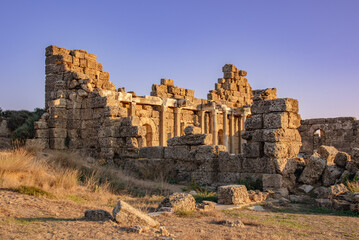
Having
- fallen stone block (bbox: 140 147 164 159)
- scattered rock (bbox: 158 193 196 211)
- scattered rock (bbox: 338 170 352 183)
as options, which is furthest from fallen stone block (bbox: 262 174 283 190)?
fallen stone block (bbox: 140 147 164 159)

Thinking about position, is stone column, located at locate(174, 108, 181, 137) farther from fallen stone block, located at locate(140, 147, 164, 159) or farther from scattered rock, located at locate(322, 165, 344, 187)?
scattered rock, located at locate(322, 165, 344, 187)

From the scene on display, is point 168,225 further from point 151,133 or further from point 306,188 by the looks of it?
point 151,133

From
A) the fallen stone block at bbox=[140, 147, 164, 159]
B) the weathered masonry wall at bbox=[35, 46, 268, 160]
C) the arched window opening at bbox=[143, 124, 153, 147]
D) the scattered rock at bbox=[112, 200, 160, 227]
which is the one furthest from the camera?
the arched window opening at bbox=[143, 124, 153, 147]

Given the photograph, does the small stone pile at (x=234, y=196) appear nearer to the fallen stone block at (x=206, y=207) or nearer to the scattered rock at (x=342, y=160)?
the fallen stone block at (x=206, y=207)

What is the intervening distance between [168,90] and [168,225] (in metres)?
17.7

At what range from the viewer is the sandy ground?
482cm

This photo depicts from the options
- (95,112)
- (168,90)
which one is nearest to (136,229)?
(95,112)

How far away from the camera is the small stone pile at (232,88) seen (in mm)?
27938

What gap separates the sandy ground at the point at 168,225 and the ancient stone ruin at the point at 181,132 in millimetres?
2948

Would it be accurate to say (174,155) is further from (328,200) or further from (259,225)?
(259,225)

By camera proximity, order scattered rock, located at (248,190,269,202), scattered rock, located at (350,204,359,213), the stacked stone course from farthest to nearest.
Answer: the stacked stone course < scattered rock, located at (248,190,269,202) < scattered rock, located at (350,204,359,213)

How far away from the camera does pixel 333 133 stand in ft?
64.6

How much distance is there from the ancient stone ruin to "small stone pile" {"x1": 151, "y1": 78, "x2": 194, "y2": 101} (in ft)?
0.22

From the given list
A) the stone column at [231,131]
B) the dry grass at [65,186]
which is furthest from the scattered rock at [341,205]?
the stone column at [231,131]
